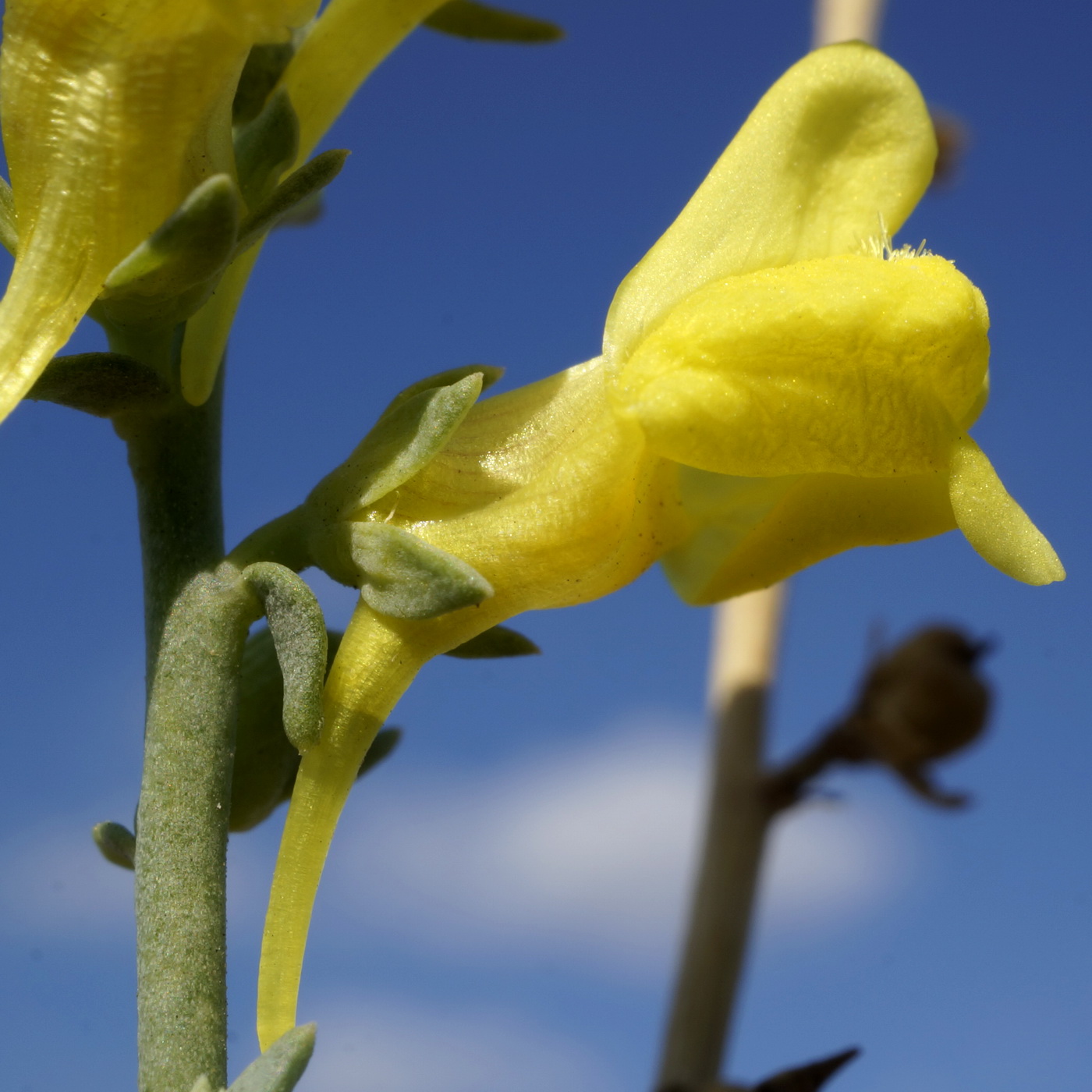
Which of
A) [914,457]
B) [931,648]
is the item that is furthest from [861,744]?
[914,457]

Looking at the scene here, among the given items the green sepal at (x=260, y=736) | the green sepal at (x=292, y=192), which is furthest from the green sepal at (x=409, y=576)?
the green sepal at (x=292, y=192)

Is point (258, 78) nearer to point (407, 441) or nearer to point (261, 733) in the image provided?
point (407, 441)

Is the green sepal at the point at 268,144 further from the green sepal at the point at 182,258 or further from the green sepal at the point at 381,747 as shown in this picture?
the green sepal at the point at 381,747

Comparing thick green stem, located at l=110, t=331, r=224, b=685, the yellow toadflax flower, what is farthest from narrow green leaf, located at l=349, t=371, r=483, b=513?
thick green stem, located at l=110, t=331, r=224, b=685

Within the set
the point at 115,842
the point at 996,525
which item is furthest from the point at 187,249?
the point at 996,525

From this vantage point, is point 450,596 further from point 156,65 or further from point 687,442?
point 156,65

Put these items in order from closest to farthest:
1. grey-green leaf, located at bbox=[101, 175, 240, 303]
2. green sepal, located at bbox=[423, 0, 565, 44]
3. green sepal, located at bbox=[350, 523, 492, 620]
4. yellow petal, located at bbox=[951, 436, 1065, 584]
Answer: grey-green leaf, located at bbox=[101, 175, 240, 303]
green sepal, located at bbox=[350, 523, 492, 620]
yellow petal, located at bbox=[951, 436, 1065, 584]
green sepal, located at bbox=[423, 0, 565, 44]

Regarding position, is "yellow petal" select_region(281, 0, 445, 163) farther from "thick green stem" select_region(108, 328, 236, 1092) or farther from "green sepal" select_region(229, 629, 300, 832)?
"green sepal" select_region(229, 629, 300, 832)
